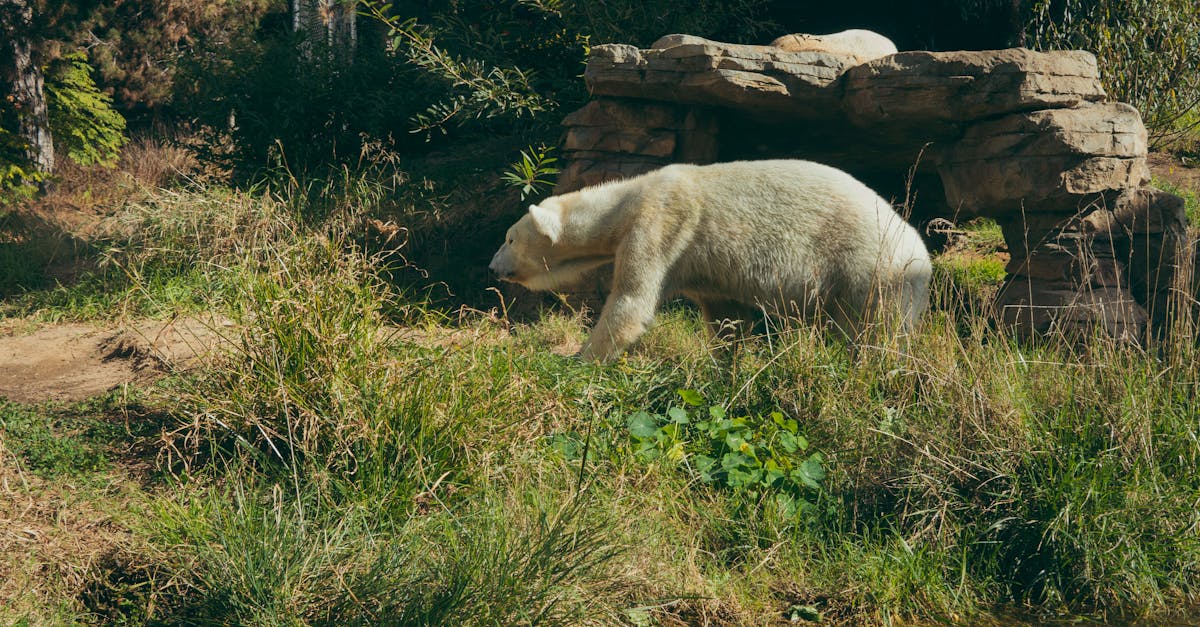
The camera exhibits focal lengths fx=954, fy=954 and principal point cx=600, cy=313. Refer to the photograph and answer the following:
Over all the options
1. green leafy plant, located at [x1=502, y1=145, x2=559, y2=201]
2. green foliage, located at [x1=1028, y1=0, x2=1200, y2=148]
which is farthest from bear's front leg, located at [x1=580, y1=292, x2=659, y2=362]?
green foliage, located at [x1=1028, y1=0, x2=1200, y2=148]

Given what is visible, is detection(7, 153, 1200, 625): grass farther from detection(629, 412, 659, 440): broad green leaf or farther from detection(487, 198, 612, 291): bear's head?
detection(487, 198, 612, 291): bear's head

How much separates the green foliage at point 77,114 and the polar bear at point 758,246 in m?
9.39

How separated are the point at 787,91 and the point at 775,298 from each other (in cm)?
215

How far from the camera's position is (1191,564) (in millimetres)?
4273

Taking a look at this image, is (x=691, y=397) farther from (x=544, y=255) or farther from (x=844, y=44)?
(x=844, y=44)

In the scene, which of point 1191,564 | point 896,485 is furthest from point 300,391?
point 1191,564

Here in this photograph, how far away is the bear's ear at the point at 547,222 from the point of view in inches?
258

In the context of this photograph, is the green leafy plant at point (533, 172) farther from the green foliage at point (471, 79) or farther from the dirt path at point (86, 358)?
the dirt path at point (86, 358)

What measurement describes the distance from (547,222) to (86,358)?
3241mm

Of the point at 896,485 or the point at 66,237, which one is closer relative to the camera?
the point at 896,485

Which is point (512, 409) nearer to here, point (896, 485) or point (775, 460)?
point (775, 460)

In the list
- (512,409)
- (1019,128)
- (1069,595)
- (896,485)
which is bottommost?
(1069,595)

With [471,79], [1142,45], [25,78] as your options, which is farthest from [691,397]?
[25,78]

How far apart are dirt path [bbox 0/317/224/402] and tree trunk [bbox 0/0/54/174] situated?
5.39 metres
